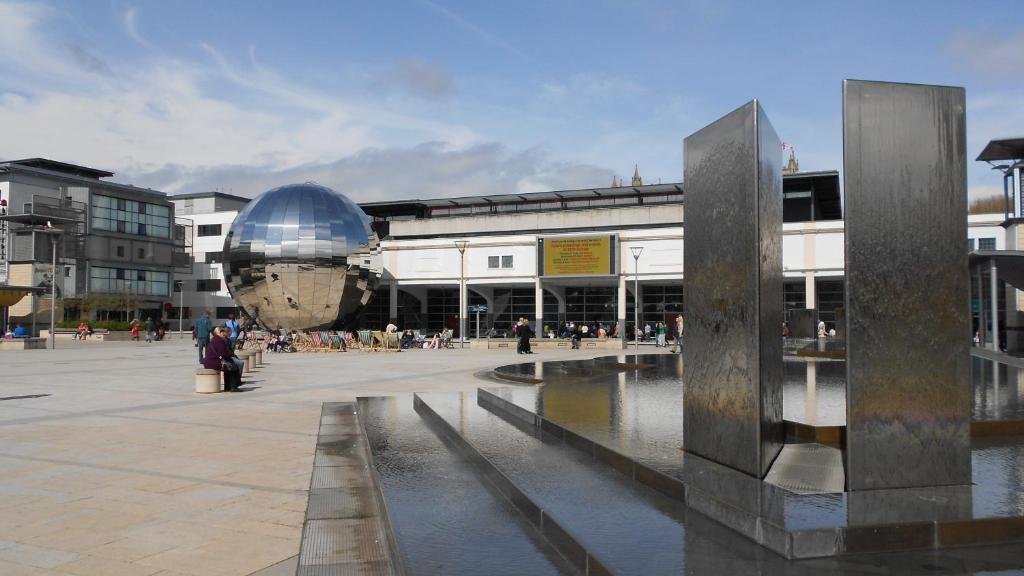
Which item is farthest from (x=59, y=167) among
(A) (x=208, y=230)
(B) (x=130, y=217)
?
(A) (x=208, y=230)

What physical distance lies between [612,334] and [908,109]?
44734 millimetres

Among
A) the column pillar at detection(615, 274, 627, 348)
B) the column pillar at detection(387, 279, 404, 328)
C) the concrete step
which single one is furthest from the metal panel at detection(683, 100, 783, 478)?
the column pillar at detection(387, 279, 404, 328)

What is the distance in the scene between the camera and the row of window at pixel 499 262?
161 ft

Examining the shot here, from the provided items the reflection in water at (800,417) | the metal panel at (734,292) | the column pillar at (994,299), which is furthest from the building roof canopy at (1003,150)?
the metal panel at (734,292)

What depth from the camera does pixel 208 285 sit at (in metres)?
74.3

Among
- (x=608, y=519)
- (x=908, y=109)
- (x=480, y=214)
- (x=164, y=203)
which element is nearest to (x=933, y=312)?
(x=908, y=109)

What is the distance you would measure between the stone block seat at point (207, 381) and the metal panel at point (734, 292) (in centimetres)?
1064

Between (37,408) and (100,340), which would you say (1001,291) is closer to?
→ (37,408)

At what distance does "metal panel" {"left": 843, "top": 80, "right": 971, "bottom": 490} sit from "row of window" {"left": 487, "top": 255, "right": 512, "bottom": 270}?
1741 inches

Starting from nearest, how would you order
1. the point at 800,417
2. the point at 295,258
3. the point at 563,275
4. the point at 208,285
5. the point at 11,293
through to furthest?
the point at 800,417 < the point at 295,258 < the point at 11,293 < the point at 563,275 < the point at 208,285

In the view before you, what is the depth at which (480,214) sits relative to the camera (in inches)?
2313

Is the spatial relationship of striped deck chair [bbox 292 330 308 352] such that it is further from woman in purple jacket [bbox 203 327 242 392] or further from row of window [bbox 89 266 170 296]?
row of window [bbox 89 266 170 296]

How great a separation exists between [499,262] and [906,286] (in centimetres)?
4472

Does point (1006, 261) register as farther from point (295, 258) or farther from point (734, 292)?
point (295, 258)
